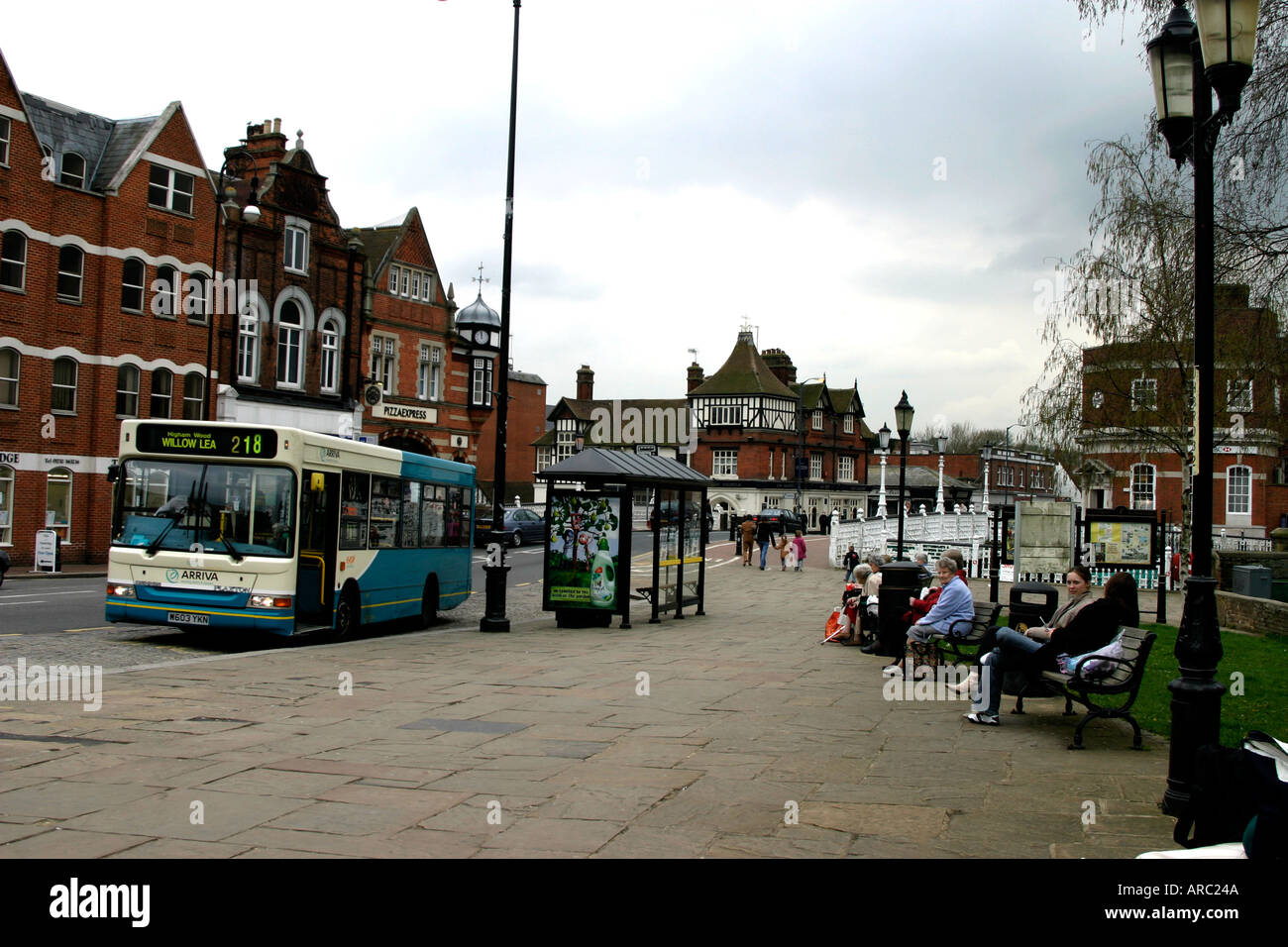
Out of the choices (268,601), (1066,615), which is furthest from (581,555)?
(1066,615)

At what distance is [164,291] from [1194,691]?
117ft

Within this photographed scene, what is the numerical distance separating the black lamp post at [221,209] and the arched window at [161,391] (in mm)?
1154

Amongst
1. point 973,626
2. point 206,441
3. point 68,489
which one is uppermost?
point 206,441

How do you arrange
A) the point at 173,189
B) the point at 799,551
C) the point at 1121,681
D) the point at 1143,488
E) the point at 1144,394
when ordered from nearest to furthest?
1. the point at 1121,681
2. the point at 1144,394
3. the point at 173,189
4. the point at 799,551
5. the point at 1143,488

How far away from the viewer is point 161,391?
1420 inches

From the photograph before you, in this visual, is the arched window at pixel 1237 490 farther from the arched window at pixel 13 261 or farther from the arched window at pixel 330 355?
the arched window at pixel 13 261

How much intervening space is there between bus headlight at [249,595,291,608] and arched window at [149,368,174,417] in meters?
24.5

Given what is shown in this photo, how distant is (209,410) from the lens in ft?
121

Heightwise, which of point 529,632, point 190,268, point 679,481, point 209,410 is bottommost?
point 529,632

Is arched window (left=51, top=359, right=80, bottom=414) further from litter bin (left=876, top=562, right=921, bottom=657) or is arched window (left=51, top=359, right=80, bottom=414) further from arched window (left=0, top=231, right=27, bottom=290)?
litter bin (left=876, top=562, right=921, bottom=657)

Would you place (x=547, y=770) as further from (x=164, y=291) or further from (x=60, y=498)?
(x=164, y=291)

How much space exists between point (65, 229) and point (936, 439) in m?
Answer: 28.1
